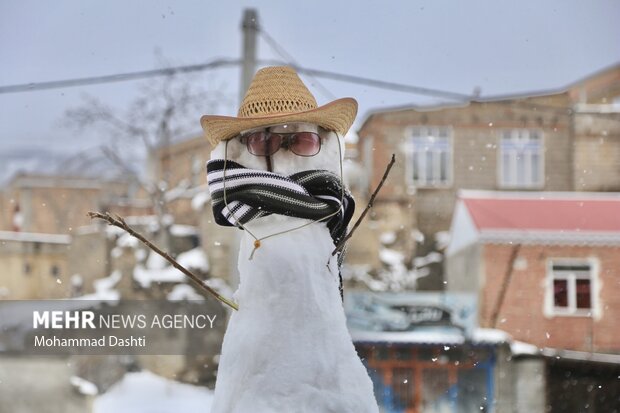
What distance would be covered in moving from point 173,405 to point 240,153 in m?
3.91

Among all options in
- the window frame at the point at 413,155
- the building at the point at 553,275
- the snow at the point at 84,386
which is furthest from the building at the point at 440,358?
the snow at the point at 84,386

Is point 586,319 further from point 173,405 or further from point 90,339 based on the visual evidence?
point 90,339

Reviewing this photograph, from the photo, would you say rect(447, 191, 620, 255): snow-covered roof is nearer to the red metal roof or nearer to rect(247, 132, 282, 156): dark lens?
the red metal roof

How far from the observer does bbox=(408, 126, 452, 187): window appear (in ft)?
22.0

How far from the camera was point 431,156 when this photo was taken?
6871 millimetres

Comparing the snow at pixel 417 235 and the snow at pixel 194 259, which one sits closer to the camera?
the snow at pixel 194 259

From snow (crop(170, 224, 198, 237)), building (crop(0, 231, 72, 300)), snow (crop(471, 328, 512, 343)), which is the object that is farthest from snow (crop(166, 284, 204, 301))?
snow (crop(471, 328, 512, 343))

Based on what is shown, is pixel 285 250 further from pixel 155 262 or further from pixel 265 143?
pixel 155 262

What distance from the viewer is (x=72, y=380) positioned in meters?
5.44

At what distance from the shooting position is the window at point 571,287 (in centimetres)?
601

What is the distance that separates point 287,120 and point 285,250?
33 cm

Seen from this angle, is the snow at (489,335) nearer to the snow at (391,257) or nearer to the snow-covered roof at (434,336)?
the snow-covered roof at (434,336)

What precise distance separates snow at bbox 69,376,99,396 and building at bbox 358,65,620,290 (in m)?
2.76

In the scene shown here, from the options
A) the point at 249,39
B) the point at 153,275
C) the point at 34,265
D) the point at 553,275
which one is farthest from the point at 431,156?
the point at 34,265
